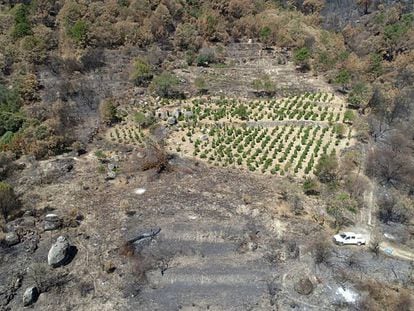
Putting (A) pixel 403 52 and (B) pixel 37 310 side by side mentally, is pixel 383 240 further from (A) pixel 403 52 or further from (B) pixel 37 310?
(A) pixel 403 52

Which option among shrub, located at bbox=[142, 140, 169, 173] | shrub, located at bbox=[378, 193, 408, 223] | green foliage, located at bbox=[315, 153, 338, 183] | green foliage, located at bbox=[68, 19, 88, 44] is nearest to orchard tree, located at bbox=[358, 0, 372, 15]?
green foliage, located at bbox=[68, 19, 88, 44]

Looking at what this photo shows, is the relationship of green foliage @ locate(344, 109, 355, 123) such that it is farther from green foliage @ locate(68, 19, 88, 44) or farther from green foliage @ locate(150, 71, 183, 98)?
green foliage @ locate(68, 19, 88, 44)

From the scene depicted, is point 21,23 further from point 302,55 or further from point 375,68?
point 375,68

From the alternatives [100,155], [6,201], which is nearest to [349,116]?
[100,155]

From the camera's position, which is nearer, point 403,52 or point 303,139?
point 303,139

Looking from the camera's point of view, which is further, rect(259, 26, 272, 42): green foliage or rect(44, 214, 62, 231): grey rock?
rect(259, 26, 272, 42): green foliage

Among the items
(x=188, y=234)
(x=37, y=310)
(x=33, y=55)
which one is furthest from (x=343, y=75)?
(x=37, y=310)

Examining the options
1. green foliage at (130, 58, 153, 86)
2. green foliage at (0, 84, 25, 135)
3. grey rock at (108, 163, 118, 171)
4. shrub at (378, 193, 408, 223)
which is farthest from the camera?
green foliage at (130, 58, 153, 86)
